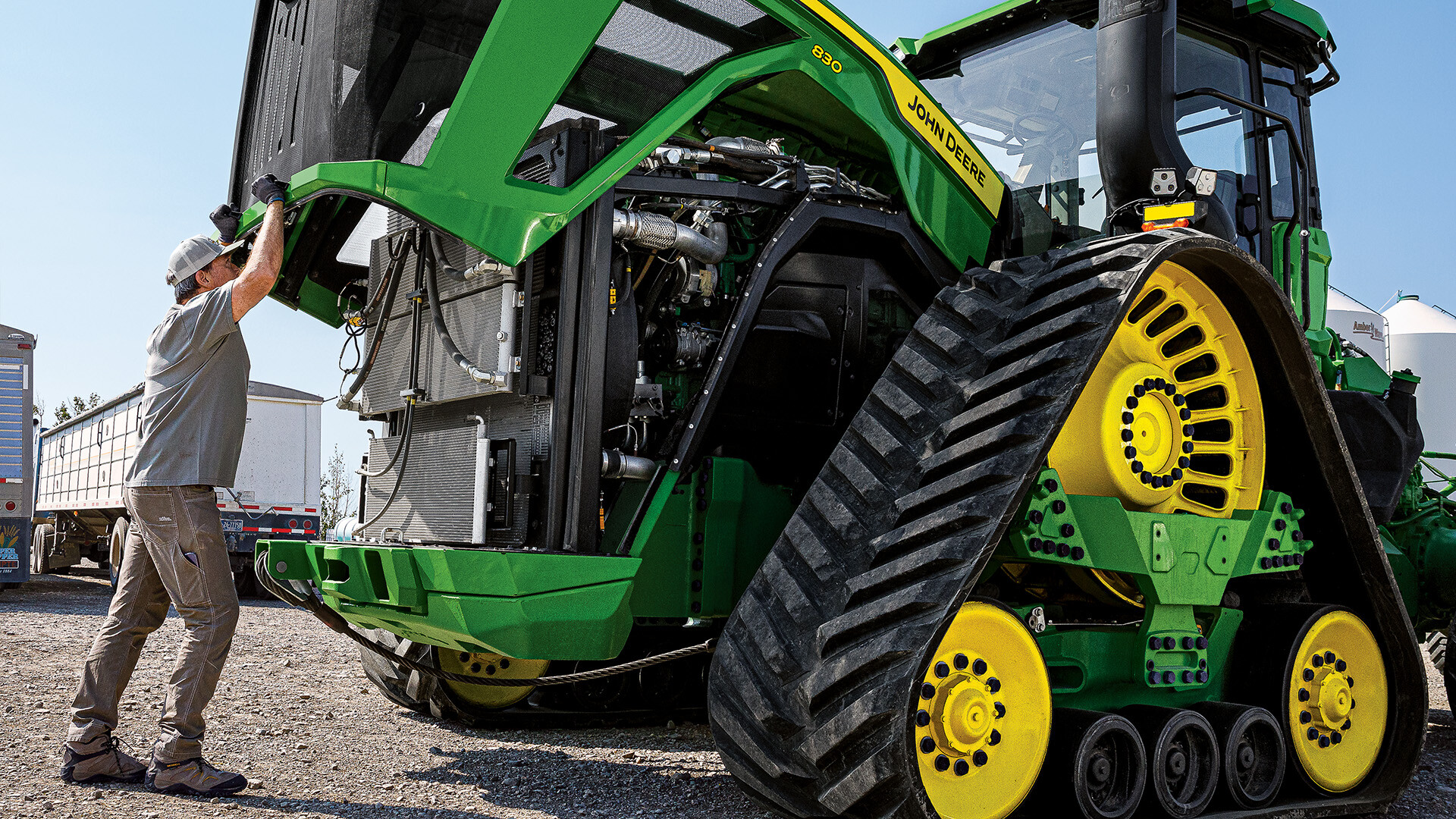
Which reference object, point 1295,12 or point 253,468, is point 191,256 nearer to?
point 1295,12

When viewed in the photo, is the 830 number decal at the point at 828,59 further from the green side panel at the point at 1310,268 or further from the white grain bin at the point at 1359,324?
the white grain bin at the point at 1359,324

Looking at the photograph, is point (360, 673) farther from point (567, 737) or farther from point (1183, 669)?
point (1183, 669)

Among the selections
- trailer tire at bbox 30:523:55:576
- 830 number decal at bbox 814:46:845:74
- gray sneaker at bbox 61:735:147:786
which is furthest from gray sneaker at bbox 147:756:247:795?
trailer tire at bbox 30:523:55:576

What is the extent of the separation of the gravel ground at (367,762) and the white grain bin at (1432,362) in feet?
49.1

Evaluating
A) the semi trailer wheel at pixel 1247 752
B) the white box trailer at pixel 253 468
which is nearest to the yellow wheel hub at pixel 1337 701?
the semi trailer wheel at pixel 1247 752

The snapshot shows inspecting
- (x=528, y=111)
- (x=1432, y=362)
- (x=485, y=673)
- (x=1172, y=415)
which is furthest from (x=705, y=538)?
(x=1432, y=362)

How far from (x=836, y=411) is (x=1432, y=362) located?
20.1 m

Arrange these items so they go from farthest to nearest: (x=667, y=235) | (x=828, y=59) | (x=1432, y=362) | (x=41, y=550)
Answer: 1. (x=41, y=550)
2. (x=1432, y=362)
3. (x=828, y=59)
4. (x=667, y=235)

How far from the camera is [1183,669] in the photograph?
434 centimetres

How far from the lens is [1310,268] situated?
580 centimetres

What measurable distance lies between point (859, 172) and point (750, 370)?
1251 mm

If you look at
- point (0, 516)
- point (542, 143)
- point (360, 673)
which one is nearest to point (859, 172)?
point (542, 143)

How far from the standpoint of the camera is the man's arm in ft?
13.7

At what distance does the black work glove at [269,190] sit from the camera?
418 cm
